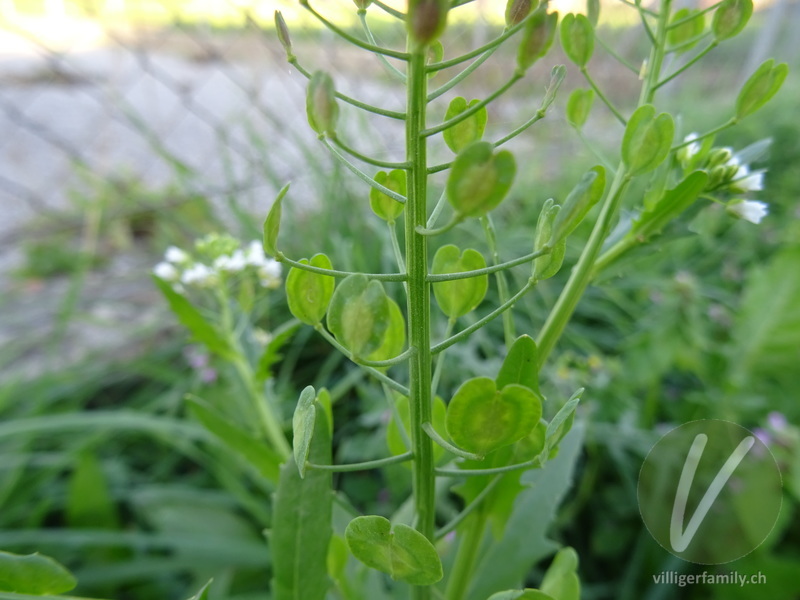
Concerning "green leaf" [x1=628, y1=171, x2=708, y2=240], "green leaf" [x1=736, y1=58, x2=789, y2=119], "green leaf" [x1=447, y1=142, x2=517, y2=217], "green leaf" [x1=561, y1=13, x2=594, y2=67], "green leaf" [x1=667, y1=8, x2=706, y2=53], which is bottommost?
"green leaf" [x1=447, y1=142, x2=517, y2=217]

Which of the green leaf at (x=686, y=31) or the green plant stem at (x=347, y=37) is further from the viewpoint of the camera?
the green leaf at (x=686, y=31)

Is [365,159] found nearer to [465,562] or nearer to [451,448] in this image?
[451,448]

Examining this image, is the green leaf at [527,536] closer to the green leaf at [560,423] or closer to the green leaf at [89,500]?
the green leaf at [560,423]

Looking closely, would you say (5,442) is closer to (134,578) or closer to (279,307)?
(134,578)

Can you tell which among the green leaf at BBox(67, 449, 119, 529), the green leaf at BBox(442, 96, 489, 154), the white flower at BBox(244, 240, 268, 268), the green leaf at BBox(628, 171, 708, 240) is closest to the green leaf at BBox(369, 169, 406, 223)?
the green leaf at BBox(442, 96, 489, 154)

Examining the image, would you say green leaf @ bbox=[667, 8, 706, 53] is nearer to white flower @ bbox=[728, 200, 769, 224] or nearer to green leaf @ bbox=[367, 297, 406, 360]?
white flower @ bbox=[728, 200, 769, 224]

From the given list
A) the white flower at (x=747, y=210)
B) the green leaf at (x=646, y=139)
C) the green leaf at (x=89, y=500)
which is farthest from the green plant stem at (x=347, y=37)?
the green leaf at (x=89, y=500)
